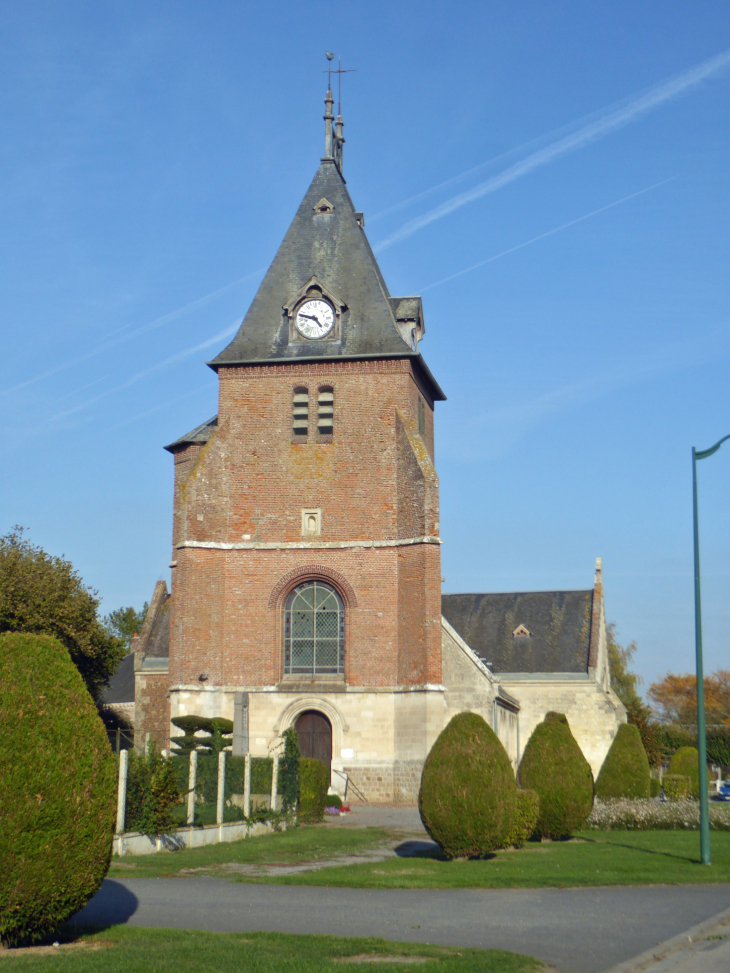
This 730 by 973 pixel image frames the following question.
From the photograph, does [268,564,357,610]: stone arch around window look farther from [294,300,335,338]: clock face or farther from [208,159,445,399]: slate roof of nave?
[294,300,335,338]: clock face

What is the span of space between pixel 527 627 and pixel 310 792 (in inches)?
701

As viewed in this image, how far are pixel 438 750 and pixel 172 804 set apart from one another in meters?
4.57

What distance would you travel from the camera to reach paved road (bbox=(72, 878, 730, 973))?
987cm

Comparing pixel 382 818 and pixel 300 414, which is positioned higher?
pixel 300 414

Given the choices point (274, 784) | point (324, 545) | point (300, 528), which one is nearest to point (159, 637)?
point (300, 528)

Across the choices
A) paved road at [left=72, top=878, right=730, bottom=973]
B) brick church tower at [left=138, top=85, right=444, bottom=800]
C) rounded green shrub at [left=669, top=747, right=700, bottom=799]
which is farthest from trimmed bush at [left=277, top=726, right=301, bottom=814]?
rounded green shrub at [left=669, top=747, right=700, bottom=799]

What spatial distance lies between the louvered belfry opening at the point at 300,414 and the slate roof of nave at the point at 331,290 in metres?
1.11

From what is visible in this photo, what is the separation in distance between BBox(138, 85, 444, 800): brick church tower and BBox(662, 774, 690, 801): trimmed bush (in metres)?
7.08

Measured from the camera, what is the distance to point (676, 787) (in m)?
31.8

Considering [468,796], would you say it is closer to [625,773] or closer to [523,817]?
[523,817]

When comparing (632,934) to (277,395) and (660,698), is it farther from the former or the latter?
(660,698)

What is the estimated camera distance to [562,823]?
20297mm

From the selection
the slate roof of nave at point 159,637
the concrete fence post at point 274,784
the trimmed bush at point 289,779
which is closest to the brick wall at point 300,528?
the slate roof of nave at point 159,637

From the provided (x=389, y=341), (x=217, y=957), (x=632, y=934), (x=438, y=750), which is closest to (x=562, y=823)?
(x=438, y=750)
